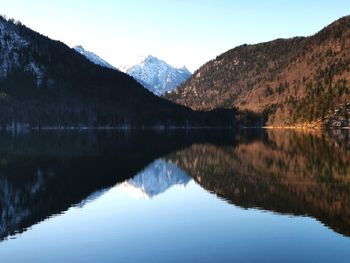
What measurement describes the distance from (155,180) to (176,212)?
967 inches

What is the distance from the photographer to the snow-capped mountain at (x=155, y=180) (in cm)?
6950

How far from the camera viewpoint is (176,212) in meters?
55.2

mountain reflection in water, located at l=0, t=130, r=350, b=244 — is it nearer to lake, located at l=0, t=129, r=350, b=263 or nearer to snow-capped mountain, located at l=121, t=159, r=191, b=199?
snow-capped mountain, located at l=121, t=159, r=191, b=199

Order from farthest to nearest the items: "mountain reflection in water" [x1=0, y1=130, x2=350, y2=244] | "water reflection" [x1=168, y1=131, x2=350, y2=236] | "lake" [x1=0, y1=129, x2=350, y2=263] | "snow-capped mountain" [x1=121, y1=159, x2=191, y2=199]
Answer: "snow-capped mountain" [x1=121, y1=159, x2=191, y2=199] < "mountain reflection in water" [x1=0, y1=130, x2=350, y2=244] < "water reflection" [x1=168, y1=131, x2=350, y2=236] < "lake" [x1=0, y1=129, x2=350, y2=263]

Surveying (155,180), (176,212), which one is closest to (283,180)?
(155,180)

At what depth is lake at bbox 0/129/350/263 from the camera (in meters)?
38.2

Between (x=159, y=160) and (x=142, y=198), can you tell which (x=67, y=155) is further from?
(x=142, y=198)

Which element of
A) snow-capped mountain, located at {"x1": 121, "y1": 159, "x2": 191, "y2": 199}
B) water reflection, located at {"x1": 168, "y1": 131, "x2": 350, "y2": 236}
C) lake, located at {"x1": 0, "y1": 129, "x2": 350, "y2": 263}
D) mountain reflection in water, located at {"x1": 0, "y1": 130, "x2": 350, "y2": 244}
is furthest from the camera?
snow-capped mountain, located at {"x1": 121, "y1": 159, "x2": 191, "y2": 199}

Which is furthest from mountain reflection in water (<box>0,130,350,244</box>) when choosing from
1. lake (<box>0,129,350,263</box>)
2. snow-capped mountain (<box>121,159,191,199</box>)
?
lake (<box>0,129,350,263</box>)

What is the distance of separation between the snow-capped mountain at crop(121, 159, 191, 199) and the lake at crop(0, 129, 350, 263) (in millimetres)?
194

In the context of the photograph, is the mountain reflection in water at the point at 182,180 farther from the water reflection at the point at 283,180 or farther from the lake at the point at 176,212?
the lake at the point at 176,212

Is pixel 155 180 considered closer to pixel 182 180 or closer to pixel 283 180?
pixel 182 180

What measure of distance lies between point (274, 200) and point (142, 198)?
1687 centimetres

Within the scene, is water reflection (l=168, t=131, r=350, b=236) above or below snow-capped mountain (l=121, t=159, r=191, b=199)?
above
